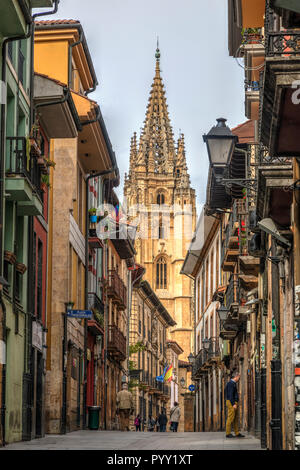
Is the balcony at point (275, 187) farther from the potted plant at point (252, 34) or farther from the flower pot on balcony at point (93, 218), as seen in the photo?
the flower pot on balcony at point (93, 218)

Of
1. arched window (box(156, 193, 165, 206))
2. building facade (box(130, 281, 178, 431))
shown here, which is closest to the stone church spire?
arched window (box(156, 193, 165, 206))

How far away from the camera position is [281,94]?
10.6m

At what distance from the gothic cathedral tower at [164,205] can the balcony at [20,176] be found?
10940 centimetres

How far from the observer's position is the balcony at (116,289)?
41000 millimetres

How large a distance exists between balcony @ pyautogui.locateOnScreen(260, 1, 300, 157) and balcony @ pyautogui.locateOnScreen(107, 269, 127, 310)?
93.4 ft

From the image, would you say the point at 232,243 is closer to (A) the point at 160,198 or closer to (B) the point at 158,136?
(A) the point at 160,198

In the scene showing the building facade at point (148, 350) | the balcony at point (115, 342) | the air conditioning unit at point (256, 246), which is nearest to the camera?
the air conditioning unit at point (256, 246)

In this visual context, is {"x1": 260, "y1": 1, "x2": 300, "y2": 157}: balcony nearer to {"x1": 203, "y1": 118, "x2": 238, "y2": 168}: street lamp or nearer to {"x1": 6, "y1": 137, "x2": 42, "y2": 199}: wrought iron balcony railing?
{"x1": 203, "y1": 118, "x2": 238, "y2": 168}: street lamp

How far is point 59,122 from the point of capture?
24.1 meters

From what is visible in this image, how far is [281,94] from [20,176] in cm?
848

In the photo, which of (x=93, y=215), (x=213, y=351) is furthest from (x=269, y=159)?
(x=213, y=351)

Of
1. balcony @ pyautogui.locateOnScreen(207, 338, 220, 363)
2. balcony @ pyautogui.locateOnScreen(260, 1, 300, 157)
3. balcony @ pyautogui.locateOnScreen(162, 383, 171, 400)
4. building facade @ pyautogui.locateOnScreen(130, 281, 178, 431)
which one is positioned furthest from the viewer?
balcony @ pyautogui.locateOnScreen(162, 383, 171, 400)

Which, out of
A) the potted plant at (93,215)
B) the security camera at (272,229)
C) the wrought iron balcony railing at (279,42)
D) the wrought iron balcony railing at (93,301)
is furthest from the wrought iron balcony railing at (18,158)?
the wrought iron balcony railing at (93,301)

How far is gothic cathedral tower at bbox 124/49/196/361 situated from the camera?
447 feet
